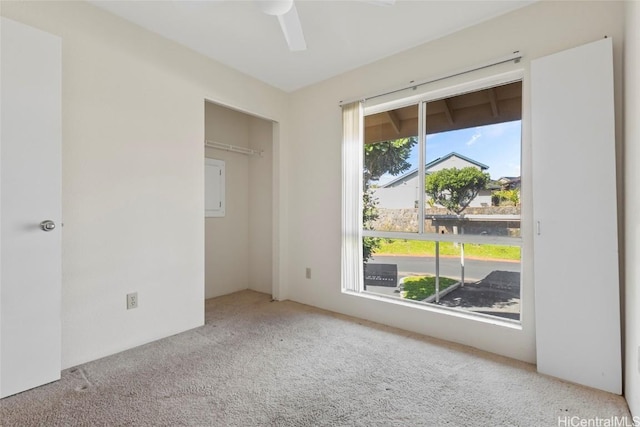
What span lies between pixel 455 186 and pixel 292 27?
1.79 m

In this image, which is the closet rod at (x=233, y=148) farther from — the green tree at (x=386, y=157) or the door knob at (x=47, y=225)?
the door knob at (x=47, y=225)

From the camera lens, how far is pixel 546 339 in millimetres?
1944

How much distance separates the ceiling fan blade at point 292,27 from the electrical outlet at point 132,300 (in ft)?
7.42

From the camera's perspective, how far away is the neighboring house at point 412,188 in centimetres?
243

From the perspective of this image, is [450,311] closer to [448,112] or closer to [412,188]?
[412,188]

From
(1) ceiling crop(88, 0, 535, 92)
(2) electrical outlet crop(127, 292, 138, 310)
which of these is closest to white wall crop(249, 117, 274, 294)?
(1) ceiling crop(88, 0, 535, 92)

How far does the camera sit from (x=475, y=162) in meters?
2.46

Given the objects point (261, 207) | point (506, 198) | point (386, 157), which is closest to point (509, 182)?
point (506, 198)

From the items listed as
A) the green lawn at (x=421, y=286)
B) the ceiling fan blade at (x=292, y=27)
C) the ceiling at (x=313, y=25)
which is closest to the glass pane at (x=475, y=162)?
the green lawn at (x=421, y=286)

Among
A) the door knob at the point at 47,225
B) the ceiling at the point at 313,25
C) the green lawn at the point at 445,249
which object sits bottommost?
the green lawn at the point at 445,249

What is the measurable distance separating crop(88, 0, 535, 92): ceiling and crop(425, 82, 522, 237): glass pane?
2.02 ft

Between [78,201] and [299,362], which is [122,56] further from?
[299,362]

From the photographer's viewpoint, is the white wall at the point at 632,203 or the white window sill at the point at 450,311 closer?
the white wall at the point at 632,203

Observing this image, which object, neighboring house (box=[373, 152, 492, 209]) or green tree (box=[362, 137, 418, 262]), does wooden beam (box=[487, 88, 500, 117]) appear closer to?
neighboring house (box=[373, 152, 492, 209])
